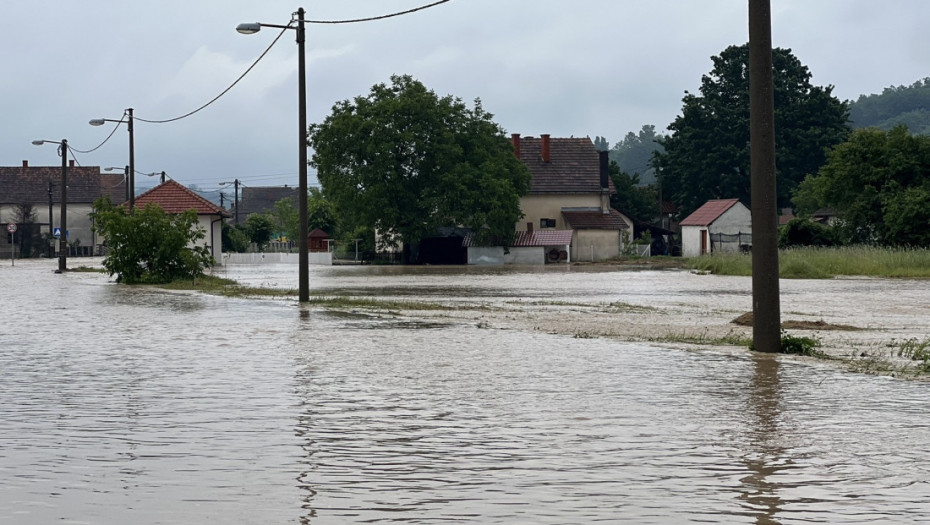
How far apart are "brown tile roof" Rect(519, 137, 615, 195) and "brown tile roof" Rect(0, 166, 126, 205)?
49.0 metres

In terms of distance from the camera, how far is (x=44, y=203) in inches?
4867

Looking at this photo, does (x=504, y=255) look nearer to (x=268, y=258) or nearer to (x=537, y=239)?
(x=537, y=239)

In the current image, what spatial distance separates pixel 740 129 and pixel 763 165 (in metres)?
93.0

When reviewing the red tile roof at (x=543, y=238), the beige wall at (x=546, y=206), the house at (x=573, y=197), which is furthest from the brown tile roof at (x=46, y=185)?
the red tile roof at (x=543, y=238)

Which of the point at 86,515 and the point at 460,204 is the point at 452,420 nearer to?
the point at 86,515

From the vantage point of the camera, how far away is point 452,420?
1018 centimetres

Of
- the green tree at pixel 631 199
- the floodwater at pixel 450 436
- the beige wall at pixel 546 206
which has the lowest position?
the floodwater at pixel 450 436

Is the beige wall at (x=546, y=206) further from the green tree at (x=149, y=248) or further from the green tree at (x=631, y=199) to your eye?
the green tree at (x=149, y=248)

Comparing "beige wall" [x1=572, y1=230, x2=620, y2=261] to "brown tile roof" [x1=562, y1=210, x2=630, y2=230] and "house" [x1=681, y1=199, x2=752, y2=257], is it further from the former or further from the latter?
"house" [x1=681, y1=199, x2=752, y2=257]

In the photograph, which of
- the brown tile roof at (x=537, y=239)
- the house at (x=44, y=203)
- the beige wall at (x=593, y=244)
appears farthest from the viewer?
the house at (x=44, y=203)

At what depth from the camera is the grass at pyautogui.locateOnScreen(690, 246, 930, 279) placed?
169 ft

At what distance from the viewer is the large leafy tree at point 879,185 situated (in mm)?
68562

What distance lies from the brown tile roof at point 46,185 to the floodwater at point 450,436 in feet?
371

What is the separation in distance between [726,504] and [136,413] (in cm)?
600
